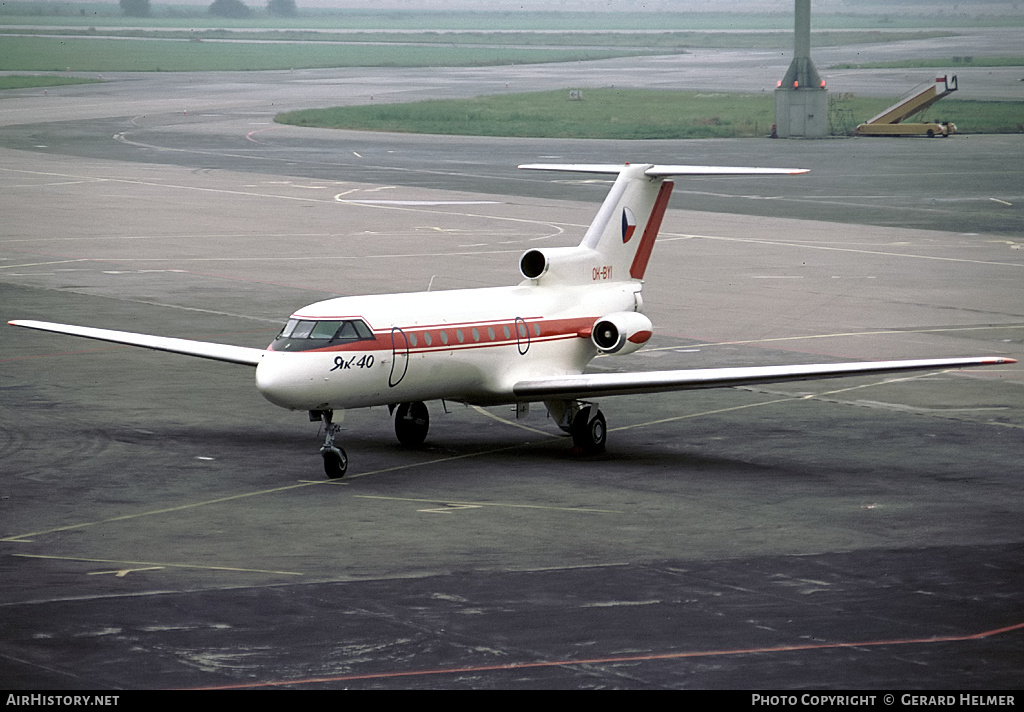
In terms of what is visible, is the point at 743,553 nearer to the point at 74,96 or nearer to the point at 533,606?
the point at 533,606

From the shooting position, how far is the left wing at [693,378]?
25641mm

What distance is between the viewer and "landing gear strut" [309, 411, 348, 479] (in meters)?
25.5

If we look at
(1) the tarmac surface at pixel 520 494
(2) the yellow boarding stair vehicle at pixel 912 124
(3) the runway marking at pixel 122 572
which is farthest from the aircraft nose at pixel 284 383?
(2) the yellow boarding stair vehicle at pixel 912 124

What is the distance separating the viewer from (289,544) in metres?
21.8

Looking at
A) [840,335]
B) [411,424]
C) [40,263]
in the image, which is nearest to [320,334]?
[411,424]

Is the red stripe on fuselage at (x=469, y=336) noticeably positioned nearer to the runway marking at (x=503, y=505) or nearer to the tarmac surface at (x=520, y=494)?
the tarmac surface at (x=520, y=494)

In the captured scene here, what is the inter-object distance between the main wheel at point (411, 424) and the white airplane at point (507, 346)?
2cm

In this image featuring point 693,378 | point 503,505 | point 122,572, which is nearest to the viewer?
point 122,572

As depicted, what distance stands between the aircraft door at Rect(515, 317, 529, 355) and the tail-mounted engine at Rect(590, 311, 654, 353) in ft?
5.06

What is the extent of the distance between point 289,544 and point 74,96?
119958 mm

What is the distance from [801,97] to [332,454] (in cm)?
7826

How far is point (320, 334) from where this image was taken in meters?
25.5

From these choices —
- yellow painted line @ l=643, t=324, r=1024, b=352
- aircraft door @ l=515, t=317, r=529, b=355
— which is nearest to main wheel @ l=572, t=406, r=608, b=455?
aircraft door @ l=515, t=317, r=529, b=355

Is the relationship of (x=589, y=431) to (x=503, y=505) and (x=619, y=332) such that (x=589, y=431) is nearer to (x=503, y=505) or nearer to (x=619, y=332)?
(x=619, y=332)
